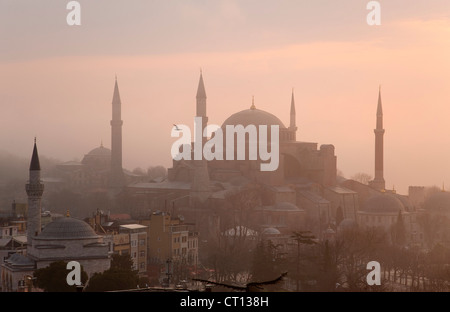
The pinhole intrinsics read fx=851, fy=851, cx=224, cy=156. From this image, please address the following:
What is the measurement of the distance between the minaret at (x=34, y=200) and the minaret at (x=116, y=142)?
1914 centimetres

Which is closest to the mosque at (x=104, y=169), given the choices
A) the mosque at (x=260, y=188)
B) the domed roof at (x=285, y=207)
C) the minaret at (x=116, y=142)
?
the minaret at (x=116, y=142)

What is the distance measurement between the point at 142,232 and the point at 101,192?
64.3 feet

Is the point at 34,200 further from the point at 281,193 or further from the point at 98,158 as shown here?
the point at 98,158

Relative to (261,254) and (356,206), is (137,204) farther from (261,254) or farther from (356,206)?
(261,254)

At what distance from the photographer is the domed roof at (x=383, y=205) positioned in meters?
38.6

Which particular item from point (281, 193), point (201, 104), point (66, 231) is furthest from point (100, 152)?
point (66, 231)

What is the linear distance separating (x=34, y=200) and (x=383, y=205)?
1804cm

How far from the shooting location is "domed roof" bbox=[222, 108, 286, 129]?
45.5 metres

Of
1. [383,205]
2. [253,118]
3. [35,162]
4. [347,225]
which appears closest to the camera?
[35,162]

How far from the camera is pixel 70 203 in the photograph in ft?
153

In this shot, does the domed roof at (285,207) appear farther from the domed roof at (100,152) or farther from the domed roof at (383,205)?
the domed roof at (100,152)

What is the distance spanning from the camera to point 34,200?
26.5m

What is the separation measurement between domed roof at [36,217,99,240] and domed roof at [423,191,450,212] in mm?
25812
